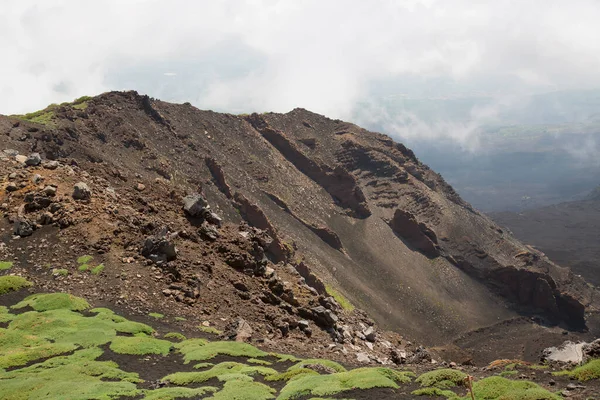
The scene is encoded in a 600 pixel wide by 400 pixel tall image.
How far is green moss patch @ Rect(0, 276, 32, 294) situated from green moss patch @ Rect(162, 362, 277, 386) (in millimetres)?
17350

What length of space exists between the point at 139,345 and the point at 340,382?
1267cm

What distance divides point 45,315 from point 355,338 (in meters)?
27.0

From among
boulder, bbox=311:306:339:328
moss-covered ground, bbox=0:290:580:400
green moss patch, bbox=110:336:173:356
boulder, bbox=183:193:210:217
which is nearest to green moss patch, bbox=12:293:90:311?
moss-covered ground, bbox=0:290:580:400

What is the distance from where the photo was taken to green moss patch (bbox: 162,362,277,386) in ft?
67.5

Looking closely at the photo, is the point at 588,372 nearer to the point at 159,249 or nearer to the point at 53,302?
the point at 159,249

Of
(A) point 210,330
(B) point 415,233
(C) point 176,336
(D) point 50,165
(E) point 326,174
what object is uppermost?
(E) point 326,174

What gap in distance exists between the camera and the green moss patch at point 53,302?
29328 mm

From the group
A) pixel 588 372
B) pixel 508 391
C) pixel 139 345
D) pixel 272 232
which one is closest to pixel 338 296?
pixel 272 232

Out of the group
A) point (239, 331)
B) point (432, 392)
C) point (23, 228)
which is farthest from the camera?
point (23, 228)

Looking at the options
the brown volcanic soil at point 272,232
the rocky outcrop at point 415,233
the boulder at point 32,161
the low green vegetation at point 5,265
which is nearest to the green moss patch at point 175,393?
the brown volcanic soil at point 272,232

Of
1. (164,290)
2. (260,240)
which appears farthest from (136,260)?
(260,240)

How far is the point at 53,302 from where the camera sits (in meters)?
29.6

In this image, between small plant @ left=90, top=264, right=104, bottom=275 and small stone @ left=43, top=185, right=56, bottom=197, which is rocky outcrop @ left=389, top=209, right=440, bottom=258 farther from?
small plant @ left=90, top=264, right=104, bottom=275

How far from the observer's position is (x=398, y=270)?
11794 centimetres
